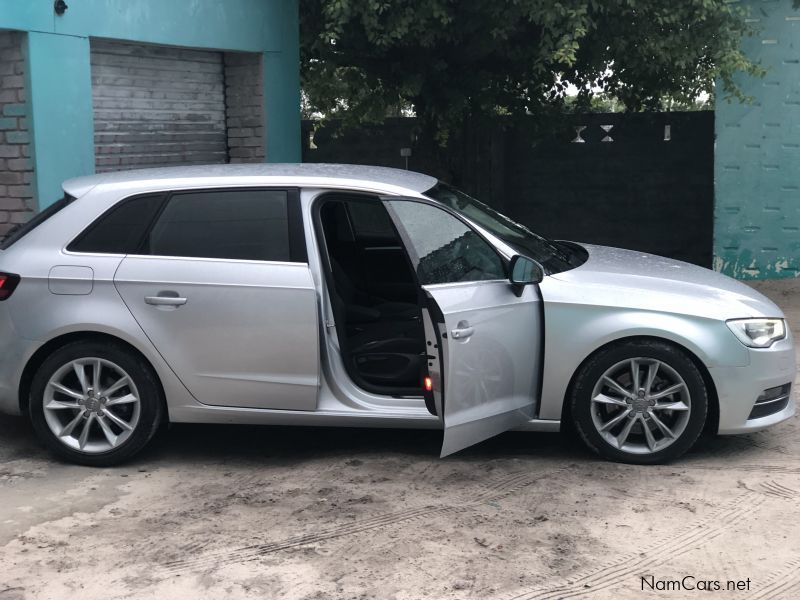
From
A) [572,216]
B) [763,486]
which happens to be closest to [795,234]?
[572,216]

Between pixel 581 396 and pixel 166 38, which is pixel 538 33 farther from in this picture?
pixel 581 396

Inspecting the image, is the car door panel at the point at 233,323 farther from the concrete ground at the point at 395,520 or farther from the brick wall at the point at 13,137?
the brick wall at the point at 13,137

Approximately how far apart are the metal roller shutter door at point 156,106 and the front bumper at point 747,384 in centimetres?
551

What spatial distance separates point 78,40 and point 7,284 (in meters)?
3.20

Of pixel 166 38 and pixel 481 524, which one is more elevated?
pixel 166 38

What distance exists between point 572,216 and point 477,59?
9.65 ft

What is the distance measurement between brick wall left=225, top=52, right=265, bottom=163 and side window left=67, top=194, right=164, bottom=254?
451 centimetres

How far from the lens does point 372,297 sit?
282 inches

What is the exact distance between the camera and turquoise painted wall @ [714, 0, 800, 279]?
11.4 metres

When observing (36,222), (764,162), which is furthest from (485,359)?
(764,162)

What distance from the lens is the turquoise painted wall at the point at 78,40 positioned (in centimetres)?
813

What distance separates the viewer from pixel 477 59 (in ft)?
37.4

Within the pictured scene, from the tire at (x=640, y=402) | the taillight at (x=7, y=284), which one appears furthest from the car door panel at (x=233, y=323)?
the tire at (x=640, y=402)

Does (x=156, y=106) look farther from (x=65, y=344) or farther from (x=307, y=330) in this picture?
(x=307, y=330)
